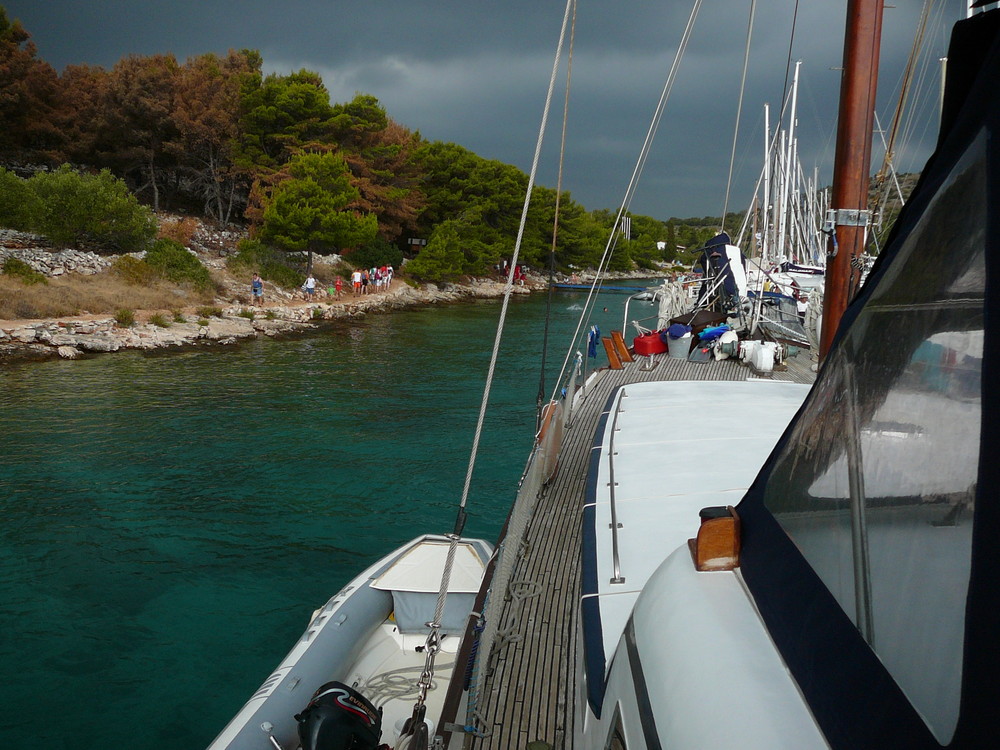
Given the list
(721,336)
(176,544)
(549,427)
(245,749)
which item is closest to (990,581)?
(245,749)

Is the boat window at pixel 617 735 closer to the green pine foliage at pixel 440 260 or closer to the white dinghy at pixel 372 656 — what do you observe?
the white dinghy at pixel 372 656

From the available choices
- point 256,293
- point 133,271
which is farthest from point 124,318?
point 256,293

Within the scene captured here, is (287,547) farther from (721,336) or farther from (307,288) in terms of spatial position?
(307,288)

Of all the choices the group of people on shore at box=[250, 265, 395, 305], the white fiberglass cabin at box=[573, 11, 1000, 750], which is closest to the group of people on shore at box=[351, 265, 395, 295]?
the group of people on shore at box=[250, 265, 395, 305]

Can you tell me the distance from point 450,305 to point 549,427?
3681 centimetres

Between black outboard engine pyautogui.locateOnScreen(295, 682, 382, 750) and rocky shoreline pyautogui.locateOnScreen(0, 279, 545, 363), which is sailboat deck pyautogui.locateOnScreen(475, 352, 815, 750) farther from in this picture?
rocky shoreline pyautogui.locateOnScreen(0, 279, 545, 363)

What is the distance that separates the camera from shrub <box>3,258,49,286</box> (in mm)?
24328

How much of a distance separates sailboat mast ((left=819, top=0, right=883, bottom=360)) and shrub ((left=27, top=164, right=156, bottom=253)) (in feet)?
102

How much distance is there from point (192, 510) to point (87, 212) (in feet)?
80.2

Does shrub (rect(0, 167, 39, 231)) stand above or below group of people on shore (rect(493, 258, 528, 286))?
above

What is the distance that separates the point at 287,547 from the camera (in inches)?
362

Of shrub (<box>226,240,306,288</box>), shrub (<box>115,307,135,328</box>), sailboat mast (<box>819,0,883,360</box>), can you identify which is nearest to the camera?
sailboat mast (<box>819,0,883,360</box>)

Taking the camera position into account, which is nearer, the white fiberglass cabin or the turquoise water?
the white fiberglass cabin

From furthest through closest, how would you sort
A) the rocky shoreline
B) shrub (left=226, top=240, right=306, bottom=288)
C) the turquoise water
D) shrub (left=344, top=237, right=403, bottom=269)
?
shrub (left=344, top=237, right=403, bottom=269) < shrub (left=226, top=240, right=306, bottom=288) < the rocky shoreline < the turquoise water
